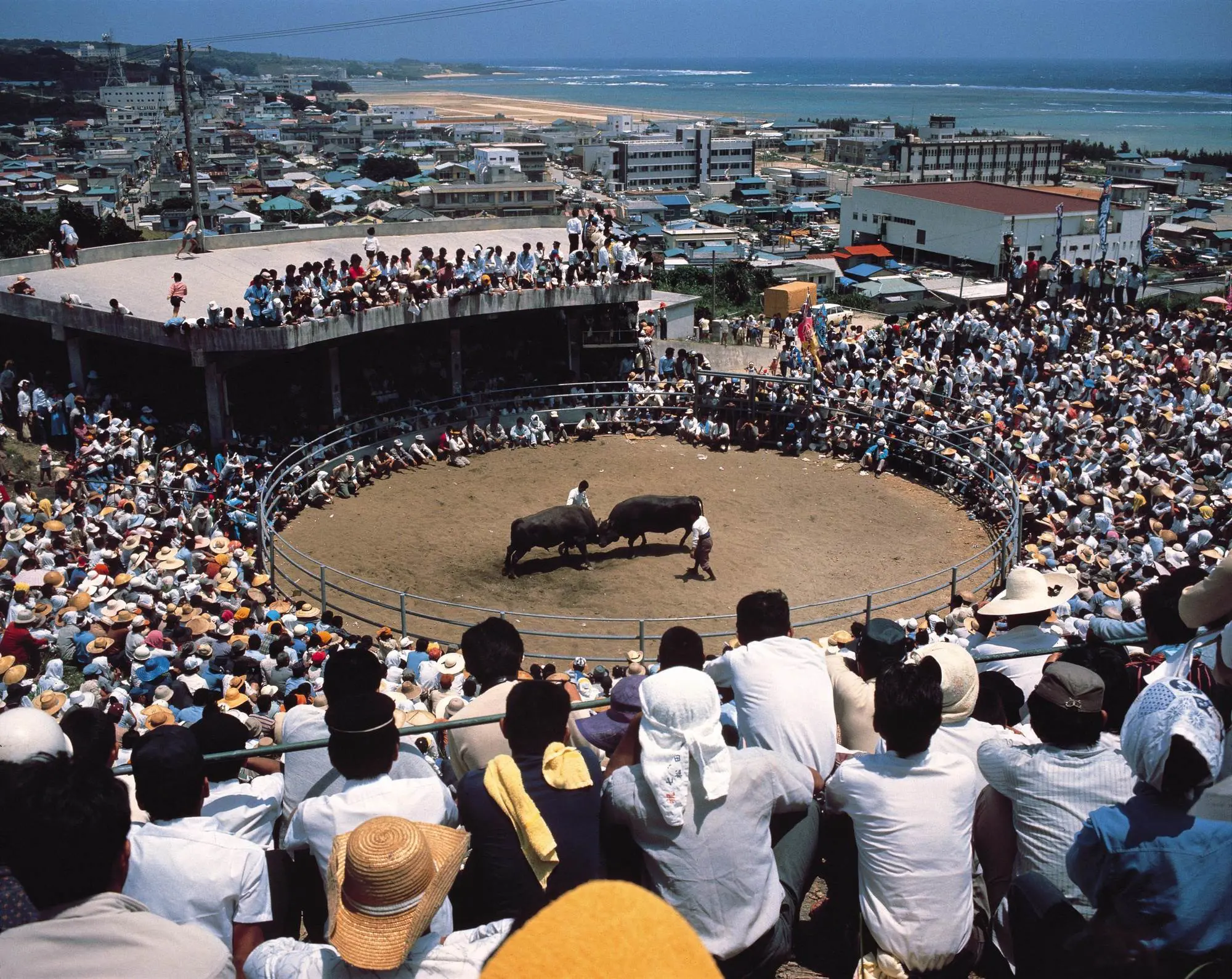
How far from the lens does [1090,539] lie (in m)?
16.5

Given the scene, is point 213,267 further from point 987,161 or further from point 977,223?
point 987,161

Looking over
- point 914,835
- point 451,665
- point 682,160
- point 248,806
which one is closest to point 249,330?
point 451,665

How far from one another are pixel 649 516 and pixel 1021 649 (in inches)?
460

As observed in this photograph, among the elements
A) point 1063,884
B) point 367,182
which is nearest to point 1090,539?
point 1063,884

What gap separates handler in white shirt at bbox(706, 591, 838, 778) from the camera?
542 centimetres

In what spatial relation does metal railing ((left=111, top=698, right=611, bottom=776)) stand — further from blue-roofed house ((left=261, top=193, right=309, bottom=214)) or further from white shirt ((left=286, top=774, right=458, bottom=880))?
blue-roofed house ((left=261, top=193, right=309, bottom=214))

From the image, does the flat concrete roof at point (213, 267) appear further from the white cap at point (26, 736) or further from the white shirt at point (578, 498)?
the white cap at point (26, 736)

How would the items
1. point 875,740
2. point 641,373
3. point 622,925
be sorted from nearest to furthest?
1. point 622,925
2. point 875,740
3. point 641,373

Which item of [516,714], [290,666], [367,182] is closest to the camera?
[516,714]

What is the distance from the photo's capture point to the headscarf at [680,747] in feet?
13.6

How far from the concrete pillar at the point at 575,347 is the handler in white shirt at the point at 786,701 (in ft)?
73.7

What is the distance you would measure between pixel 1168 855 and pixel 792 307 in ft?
121

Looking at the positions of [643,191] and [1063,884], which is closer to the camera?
[1063,884]

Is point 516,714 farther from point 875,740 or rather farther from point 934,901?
point 875,740
